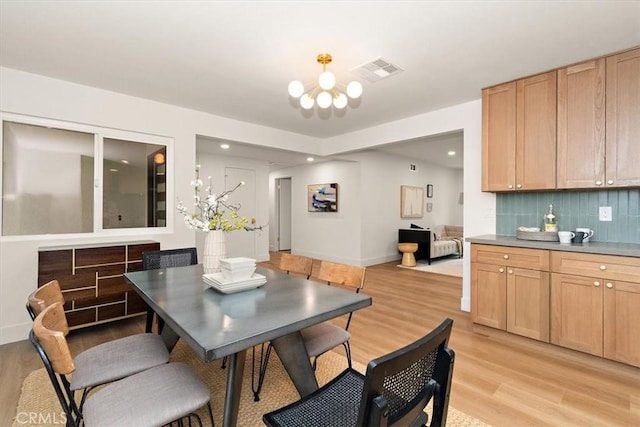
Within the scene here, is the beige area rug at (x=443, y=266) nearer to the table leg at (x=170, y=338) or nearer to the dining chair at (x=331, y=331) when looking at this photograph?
the dining chair at (x=331, y=331)

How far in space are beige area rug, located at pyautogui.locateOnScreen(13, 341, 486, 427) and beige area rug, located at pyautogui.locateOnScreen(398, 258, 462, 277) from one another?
3.77 meters

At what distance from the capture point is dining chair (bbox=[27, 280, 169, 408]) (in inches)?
53.6

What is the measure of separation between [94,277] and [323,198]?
479cm

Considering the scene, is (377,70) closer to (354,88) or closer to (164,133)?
(354,88)

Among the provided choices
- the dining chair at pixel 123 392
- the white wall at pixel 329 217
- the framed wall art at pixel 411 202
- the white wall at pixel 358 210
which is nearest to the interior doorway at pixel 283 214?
the white wall at pixel 358 210

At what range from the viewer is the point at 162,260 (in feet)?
8.64

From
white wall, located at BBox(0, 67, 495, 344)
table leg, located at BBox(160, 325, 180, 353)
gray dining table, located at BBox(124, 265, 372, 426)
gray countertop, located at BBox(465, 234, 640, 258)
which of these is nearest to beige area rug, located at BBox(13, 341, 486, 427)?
table leg, located at BBox(160, 325, 180, 353)

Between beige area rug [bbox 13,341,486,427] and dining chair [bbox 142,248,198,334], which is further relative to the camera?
dining chair [bbox 142,248,198,334]

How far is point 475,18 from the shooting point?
199 cm

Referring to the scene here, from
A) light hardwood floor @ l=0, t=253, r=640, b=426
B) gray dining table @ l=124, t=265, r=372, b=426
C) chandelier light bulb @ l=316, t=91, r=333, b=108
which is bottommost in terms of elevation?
light hardwood floor @ l=0, t=253, r=640, b=426

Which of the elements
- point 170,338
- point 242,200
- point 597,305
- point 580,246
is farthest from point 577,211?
point 242,200

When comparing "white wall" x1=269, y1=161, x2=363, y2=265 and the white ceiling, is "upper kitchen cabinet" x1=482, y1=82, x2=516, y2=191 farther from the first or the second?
"white wall" x1=269, y1=161, x2=363, y2=265

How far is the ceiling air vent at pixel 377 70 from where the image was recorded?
259cm

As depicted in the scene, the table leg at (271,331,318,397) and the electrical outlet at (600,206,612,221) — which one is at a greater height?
the electrical outlet at (600,206,612,221)
